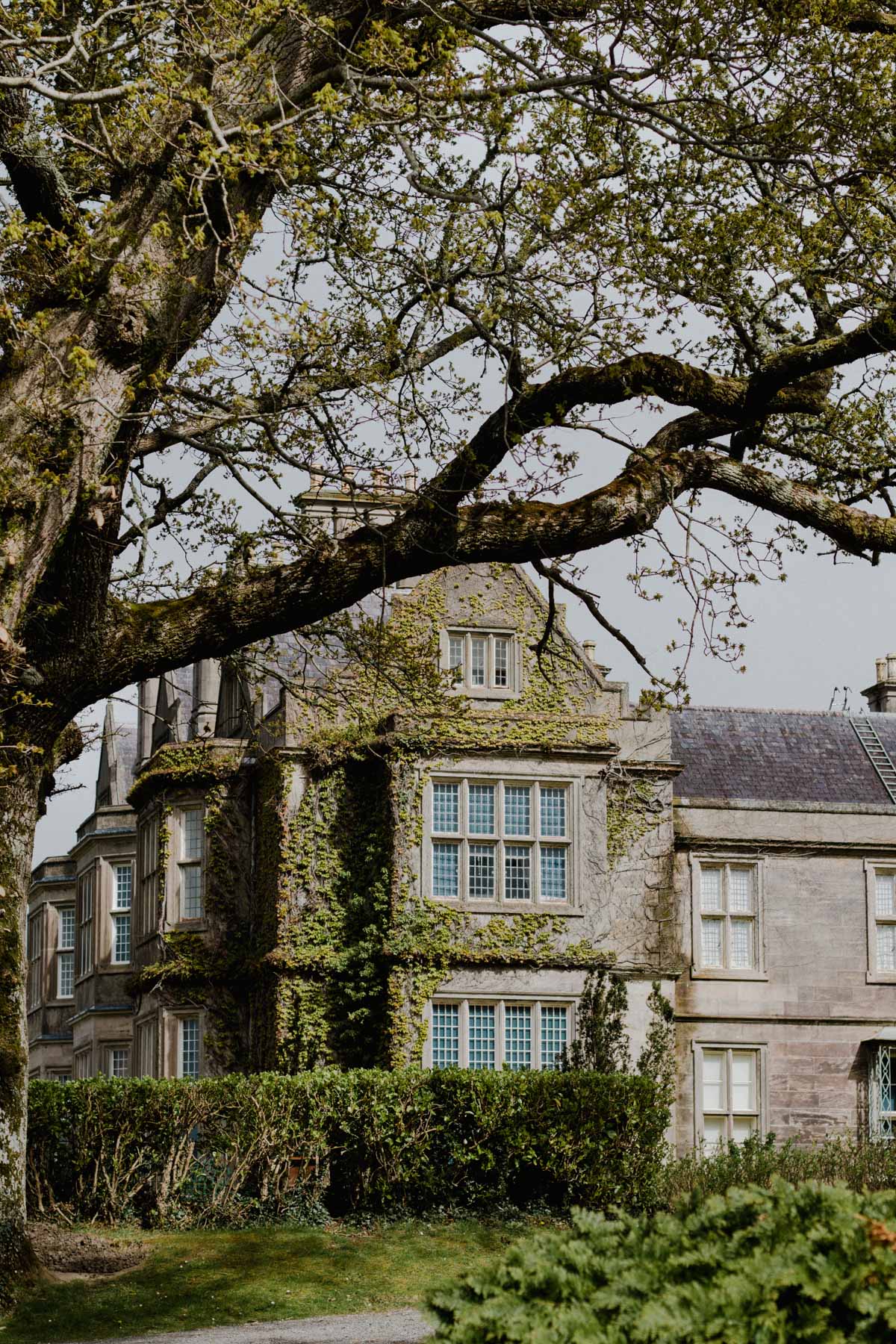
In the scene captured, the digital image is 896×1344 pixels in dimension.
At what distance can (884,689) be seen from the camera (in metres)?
32.1

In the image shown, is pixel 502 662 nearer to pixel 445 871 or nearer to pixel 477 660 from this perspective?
pixel 477 660

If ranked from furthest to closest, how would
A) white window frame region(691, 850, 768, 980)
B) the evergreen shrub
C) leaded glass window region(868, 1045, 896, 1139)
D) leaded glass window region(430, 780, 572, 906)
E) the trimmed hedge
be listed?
white window frame region(691, 850, 768, 980), leaded glass window region(868, 1045, 896, 1139), leaded glass window region(430, 780, 572, 906), the trimmed hedge, the evergreen shrub

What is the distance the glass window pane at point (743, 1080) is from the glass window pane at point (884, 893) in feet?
10.9

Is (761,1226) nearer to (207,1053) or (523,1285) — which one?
(523,1285)

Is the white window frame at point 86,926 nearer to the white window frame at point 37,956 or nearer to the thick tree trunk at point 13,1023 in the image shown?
the white window frame at point 37,956

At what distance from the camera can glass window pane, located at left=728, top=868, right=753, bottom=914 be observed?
26.6 m

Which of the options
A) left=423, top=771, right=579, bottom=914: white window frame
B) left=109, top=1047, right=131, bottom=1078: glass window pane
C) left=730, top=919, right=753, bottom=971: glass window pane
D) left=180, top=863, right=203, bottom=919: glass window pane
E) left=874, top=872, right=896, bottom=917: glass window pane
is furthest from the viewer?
left=109, top=1047, right=131, bottom=1078: glass window pane

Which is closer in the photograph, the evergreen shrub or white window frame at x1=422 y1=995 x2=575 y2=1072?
the evergreen shrub

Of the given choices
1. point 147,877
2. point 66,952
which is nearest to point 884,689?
point 147,877

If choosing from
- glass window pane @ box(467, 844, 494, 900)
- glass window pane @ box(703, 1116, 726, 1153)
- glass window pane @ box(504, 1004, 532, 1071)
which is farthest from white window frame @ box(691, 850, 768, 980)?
glass window pane @ box(467, 844, 494, 900)

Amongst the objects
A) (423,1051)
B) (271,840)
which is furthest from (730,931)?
(271,840)

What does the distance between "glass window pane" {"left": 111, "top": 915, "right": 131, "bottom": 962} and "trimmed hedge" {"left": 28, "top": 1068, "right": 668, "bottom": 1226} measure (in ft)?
33.0

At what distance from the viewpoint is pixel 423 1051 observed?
2356 cm

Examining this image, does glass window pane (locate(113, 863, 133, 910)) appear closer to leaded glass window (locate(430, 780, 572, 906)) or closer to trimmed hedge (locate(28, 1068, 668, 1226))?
leaded glass window (locate(430, 780, 572, 906))
